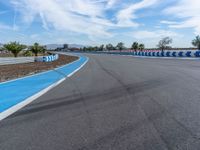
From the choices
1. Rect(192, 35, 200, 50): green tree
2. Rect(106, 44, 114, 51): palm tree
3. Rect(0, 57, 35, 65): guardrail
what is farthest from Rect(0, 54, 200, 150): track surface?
Rect(106, 44, 114, 51): palm tree

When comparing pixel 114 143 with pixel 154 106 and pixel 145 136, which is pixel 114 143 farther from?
pixel 154 106

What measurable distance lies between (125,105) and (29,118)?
8.45ft

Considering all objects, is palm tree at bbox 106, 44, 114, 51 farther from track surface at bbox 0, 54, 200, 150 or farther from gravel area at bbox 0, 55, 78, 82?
track surface at bbox 0, 54, 200, 150

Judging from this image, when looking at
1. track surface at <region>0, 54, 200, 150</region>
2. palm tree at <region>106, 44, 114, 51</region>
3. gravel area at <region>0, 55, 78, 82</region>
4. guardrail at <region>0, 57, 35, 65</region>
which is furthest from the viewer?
palm tree at <region>106, 44, 114, 51</region>

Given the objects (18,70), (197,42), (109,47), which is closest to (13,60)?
(18,70)

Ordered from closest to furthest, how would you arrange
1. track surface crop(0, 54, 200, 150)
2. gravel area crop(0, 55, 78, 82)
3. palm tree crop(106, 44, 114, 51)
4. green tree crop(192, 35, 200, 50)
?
track surface crop(0, 54, 200, 150) < gravel area crop(0, 55, 78, 82) < green tree crop(192, 35, 200, 50) < palm tree crop(106, 44, 114, 51)

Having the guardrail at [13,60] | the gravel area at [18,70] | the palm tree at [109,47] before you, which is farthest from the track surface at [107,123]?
the palm tree at [109,47]

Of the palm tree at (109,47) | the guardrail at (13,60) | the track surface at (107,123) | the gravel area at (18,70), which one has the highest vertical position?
the palm tree at (109,47)

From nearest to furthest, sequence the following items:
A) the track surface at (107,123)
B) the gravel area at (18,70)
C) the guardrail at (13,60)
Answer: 1. the track surface at (107,123)
2. the gravel area at (18,70)
3. the guardrail at (13,60)

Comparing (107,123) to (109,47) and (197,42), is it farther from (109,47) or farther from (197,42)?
(109,47)

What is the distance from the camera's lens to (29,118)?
554cm

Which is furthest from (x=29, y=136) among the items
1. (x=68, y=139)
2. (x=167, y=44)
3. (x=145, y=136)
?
(x=167, y=44)

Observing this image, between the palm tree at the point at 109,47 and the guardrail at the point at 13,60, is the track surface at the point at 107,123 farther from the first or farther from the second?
the palm tree at the point at 109,47

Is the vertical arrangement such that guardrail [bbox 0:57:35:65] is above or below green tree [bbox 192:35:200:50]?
below
